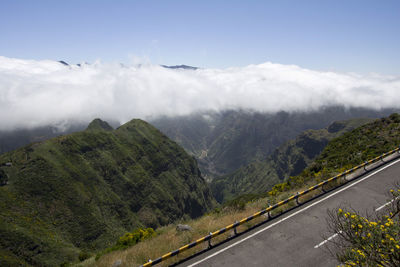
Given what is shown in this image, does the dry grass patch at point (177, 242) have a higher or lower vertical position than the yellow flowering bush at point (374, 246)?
lower

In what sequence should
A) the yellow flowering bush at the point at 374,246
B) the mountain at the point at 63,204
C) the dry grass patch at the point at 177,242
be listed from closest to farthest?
the yellow flowering bush at the point at 374,246, the dry grass patch at the point at 177,242, the mountain at the point at 63,204

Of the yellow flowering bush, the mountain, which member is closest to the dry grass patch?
the yellow flowering bush

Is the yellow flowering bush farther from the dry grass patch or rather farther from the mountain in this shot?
the mountain

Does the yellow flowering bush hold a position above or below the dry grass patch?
above

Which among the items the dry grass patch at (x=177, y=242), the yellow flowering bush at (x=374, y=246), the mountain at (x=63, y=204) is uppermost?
the yellow flowering bush at (x=374, y=246)

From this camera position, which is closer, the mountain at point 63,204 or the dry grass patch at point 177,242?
the dry grass patch at point 177,242

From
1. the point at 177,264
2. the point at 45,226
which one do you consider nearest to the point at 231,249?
the point at 177,264

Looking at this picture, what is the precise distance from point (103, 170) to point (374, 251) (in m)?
200

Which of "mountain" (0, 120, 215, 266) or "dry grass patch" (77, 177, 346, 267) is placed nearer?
"dry grass patch" (77, 177, 346, 267)

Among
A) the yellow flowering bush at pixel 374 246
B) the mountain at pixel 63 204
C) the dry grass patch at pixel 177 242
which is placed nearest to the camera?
the yellow flowering bush at pixel 374 246

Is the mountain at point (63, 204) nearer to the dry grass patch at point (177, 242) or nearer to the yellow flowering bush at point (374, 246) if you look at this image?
the dry grass patch at point (177, 242)

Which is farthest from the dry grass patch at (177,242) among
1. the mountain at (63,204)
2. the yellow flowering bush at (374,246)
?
the mountain at (63,204)

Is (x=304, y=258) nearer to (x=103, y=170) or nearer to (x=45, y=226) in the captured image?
(x=45, y=226)

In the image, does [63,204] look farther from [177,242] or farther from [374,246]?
[374,246]
